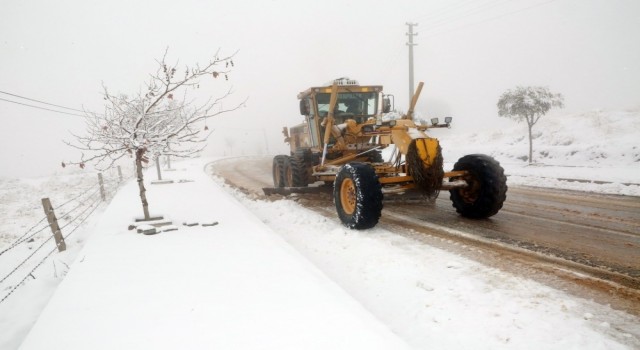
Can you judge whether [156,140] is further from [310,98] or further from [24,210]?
[24,210]

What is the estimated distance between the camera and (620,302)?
3.06 m

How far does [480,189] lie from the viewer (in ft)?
19.6

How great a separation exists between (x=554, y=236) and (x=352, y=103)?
5358mm

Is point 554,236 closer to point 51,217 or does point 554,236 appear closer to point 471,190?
point 471,190

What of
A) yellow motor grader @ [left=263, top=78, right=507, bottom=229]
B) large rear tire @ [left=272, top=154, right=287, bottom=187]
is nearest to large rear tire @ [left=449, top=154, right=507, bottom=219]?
yellow motor grader @ [left=263, top=78, right=507, bottom=229]

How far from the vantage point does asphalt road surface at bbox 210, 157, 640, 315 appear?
11.6 feet

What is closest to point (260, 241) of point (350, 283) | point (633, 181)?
point (350, 283)

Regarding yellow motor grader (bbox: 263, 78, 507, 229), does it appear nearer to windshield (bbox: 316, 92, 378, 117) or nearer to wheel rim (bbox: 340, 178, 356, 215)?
wheel rim (bbox: 340, 178, 356, 215)

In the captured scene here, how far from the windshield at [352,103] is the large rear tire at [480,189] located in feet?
10.8

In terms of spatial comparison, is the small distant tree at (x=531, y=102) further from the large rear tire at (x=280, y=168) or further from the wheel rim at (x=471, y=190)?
the wheel rim at (x=471, y=190)

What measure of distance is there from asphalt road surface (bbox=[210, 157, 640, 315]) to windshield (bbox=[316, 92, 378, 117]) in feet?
7.94

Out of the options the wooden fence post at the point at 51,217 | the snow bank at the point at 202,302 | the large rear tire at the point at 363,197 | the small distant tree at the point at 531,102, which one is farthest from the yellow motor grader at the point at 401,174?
the small distant tree at the point at 531,102

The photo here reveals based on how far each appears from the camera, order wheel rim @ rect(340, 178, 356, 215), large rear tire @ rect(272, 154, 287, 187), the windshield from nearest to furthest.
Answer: wheel rim @ rect(340, 178, 356, 215) → the windshield → large rear tire @ rect(272, 154, 287, 187)

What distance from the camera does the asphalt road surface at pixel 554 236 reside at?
11.6 ft
